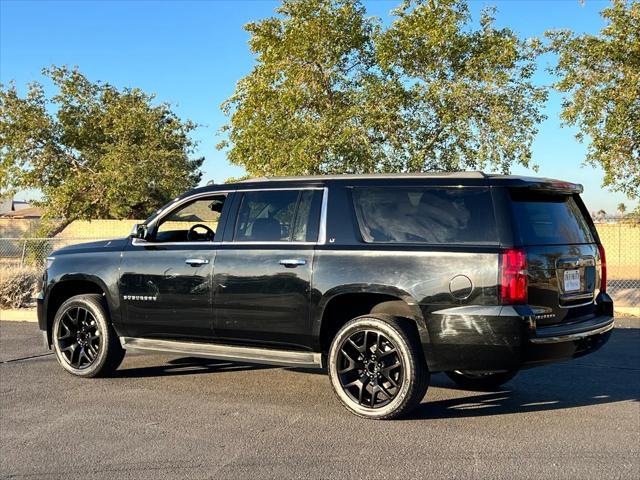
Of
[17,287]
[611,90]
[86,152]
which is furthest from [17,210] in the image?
[611,90]

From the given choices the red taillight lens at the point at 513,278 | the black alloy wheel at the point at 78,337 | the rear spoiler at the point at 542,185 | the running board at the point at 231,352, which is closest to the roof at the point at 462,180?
the rear spoiler at the point at 542,185

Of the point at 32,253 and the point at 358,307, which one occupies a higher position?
the point at 32,253

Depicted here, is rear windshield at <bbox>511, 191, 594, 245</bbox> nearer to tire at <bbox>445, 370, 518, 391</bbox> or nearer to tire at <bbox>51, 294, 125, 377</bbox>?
tire at <bbox>445, 370, 518, 391</bbox>

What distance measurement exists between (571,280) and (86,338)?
4.91 meters

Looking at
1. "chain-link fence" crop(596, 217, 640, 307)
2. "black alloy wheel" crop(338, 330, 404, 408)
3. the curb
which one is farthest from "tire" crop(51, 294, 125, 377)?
"chain-link fence" crop(596, 217, 640, 307)

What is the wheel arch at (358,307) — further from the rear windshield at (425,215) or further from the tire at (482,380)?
the tire at (482,380)

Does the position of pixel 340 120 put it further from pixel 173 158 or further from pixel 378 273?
pixel 173 158

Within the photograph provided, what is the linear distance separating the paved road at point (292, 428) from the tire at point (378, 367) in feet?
0.51

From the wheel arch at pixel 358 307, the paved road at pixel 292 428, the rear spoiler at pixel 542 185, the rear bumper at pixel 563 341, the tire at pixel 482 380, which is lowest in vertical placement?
the paved road at pixel 292 428

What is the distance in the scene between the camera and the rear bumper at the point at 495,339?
502cm

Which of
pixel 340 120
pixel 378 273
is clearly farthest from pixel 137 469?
pixel 340 120

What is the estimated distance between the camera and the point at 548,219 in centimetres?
552

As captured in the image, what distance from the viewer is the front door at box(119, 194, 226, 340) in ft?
21.1

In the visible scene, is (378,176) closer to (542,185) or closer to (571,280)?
(542,185)
